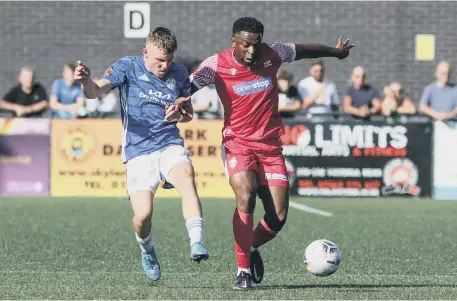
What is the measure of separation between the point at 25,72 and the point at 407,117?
234 inches

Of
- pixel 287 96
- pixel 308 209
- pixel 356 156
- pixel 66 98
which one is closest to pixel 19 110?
pixel 66 98

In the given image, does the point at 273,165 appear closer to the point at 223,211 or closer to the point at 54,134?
the point at 223,211

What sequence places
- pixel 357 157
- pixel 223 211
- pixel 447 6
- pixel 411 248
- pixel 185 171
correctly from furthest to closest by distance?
pixel 447 6, pixel 357 157, pixel 223 211, pixel 411 248, pixel 185 171

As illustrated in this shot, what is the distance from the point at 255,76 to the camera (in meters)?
9.78

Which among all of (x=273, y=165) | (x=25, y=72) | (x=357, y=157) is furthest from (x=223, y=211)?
(x=273, y=165)

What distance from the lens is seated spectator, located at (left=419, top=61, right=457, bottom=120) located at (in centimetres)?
1920

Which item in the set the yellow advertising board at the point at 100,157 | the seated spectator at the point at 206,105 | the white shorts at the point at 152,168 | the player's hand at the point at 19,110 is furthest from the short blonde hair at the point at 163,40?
the player's hand at the point at 19,110

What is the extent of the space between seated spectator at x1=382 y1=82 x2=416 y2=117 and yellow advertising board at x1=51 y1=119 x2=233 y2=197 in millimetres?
2593

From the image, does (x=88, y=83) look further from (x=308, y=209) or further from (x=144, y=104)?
(x=308, y=209)

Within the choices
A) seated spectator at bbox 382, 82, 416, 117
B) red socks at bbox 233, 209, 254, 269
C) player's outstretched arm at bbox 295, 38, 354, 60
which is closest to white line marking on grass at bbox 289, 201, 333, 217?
seated spectator at bbox 382, 82, 416, 117

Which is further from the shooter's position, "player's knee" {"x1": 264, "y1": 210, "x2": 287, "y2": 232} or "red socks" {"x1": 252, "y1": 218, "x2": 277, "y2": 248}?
"red socks" {"x1": 252, "y1": 218, "x2": 277, "y2": 248}

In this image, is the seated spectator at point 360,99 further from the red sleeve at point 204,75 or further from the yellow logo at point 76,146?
the red sleeve at point 204,75

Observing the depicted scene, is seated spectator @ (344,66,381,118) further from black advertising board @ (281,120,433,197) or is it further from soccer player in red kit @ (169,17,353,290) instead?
soccer player in red kit @ (169,17,353,290)

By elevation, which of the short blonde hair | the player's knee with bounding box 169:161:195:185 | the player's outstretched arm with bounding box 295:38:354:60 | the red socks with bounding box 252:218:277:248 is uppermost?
the short blonde hair
